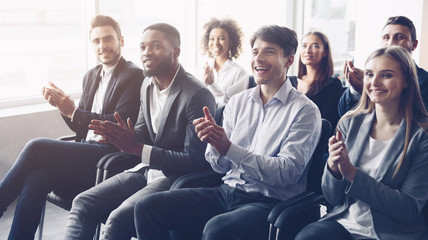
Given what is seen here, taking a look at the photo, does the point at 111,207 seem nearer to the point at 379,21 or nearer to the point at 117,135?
the point at 117,135

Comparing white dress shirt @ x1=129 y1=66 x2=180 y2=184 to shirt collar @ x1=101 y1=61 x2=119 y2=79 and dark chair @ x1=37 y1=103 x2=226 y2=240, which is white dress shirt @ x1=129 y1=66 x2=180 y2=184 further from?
shirt collar @ x1=101 y1=61 x2=119 y2=79

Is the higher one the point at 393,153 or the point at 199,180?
the point at 393,153

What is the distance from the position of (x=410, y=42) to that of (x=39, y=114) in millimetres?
2628

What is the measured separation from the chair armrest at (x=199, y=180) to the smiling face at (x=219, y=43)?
72.2 inches

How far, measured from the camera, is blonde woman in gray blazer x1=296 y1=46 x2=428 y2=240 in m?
1.82

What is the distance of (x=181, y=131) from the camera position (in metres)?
2.53

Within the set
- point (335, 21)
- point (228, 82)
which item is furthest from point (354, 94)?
point (335, 21)

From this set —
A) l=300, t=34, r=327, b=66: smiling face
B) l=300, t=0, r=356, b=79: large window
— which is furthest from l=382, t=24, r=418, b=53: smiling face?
l=300, t=0, r=356, b=79: large window

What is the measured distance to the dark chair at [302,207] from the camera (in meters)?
1.91

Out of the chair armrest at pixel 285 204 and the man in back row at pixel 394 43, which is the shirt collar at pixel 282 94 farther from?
the man in back row at pixel 394 43

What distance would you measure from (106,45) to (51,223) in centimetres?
129

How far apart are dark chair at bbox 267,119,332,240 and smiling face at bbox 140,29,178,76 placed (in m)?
0.90

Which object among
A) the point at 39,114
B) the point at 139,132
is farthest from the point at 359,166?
the point at 39,114

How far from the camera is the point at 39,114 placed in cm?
381
